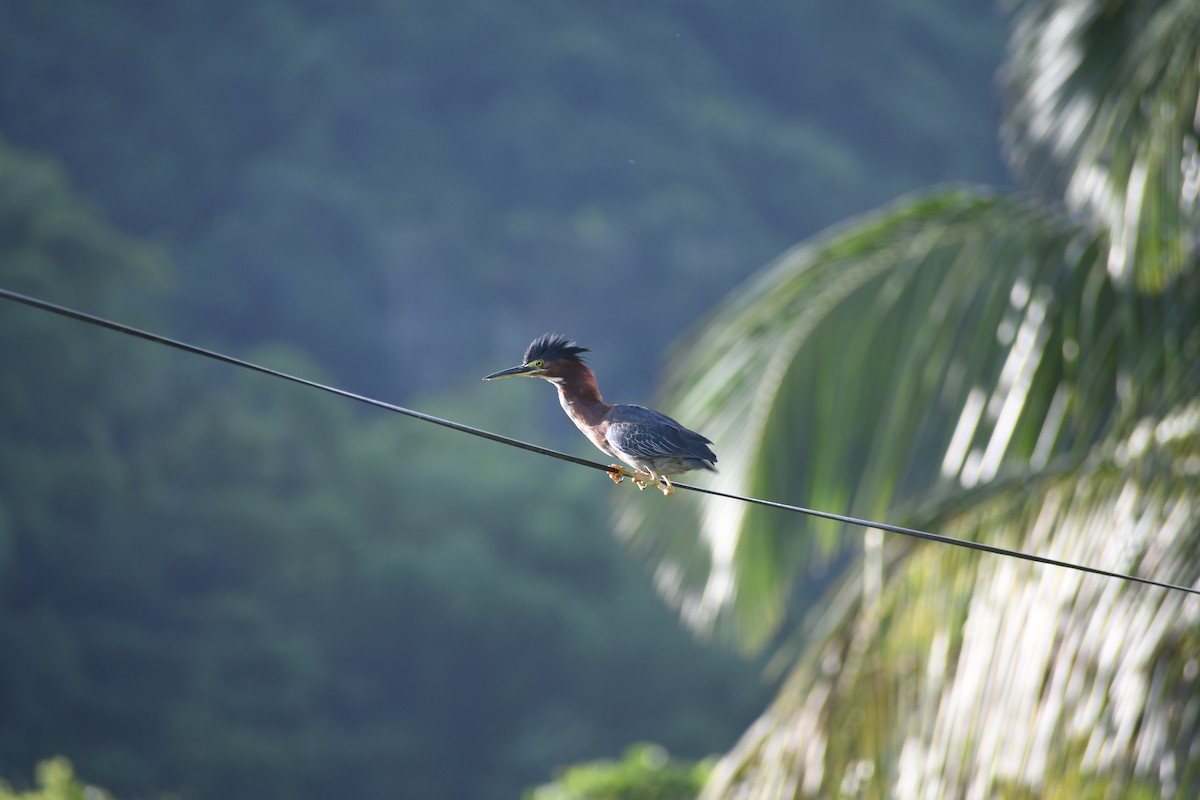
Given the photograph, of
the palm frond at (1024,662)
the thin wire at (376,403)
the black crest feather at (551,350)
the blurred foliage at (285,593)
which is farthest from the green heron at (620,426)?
the blurred foliage at (285,593)

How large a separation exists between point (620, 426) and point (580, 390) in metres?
0.26

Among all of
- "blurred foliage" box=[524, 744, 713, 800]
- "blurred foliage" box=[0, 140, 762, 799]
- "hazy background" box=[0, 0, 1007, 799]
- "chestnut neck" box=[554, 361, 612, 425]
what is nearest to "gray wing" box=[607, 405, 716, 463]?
"chestnut neck" box=[554, 361, 612, 425]

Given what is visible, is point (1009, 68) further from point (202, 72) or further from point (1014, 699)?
point (202, 72)

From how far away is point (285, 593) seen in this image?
41.8m

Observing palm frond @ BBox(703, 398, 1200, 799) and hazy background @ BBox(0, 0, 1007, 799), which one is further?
hazy background @ BBox(0, 0, 1007, 799)

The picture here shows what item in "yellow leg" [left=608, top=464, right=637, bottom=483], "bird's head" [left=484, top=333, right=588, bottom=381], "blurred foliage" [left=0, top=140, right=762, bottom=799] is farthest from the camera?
"blurred foliage" [left=0, top=140, right=762, bottom=799]

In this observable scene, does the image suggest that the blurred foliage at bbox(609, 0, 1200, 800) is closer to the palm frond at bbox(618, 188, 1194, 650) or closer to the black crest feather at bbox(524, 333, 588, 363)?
the palm frond at bbox(618, 188, 1194, 650)

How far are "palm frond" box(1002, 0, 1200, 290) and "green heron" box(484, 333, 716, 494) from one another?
2.42 metres

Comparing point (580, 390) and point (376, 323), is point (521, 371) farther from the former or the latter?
point (376, 323)

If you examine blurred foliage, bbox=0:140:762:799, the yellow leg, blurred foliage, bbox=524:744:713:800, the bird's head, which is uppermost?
blurred foliage, bbox=0:140:762:799

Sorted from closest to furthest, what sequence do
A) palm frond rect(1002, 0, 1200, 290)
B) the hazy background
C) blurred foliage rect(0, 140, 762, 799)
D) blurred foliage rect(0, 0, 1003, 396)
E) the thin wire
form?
1. the thin wire
2. palm frond rect(1002, 0, 1200, 290)
3. blurred foliage rect(0, 140, 762, 799)
4. the hazy background
5. blurred foliage rect(0, 0, 1003, 396)

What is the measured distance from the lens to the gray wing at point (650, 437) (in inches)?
172

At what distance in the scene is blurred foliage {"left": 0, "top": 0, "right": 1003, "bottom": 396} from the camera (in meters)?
50.3

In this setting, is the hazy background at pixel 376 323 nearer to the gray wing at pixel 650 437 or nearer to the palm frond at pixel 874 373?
the palm frond at pixel 874 373
